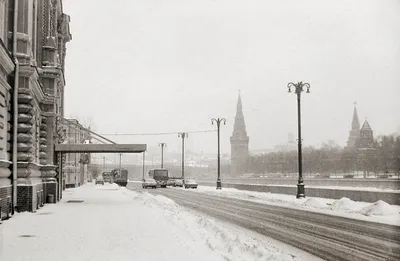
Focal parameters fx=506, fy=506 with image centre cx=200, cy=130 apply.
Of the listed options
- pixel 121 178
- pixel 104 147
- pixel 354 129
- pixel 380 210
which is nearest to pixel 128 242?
pixel 380 210

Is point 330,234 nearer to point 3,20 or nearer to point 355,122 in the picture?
point 3,20

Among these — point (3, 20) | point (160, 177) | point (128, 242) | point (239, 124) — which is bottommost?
point (160, 177)

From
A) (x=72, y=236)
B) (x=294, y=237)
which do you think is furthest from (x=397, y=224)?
(x=72, y=236)

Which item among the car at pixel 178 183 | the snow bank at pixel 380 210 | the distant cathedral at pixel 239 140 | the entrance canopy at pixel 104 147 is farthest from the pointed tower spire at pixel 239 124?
the snow bank at pixel 380 210

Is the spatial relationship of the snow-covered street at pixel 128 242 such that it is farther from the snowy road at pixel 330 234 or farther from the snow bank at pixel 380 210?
the snow bank at pixel 380 210

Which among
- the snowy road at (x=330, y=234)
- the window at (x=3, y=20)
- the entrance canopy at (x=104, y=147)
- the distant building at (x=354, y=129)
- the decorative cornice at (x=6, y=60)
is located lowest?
the snowy road at (x=330, y=234)

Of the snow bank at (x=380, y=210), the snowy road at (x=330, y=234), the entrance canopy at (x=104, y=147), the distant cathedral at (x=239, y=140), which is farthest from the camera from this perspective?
the distant cathedral at (x=239, y=140)

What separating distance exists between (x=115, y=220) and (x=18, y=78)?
306 inches

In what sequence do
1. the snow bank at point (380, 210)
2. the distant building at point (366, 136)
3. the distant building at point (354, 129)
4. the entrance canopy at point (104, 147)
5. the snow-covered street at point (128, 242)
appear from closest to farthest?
the snow-covered street at point (128, 242)
the snow bank at point (380, 210)
the entrance canopy at point (104, 147)
the distant building at point (366, 136)
the distant building at point (354, 129)

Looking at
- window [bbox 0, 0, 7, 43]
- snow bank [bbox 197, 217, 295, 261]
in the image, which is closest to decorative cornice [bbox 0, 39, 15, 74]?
window [bbox 0, 0, 7, 43]

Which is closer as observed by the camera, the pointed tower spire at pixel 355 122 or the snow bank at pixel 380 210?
the snow bank at pixel 380 210

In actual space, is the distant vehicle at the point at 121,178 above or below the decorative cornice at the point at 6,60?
below

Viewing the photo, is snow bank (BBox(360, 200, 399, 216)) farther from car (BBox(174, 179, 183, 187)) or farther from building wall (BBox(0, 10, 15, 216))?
car (BBox(174, 179, 183, 187))

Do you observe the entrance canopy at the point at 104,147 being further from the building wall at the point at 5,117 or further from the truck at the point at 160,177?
the truck at the point at 160,177
